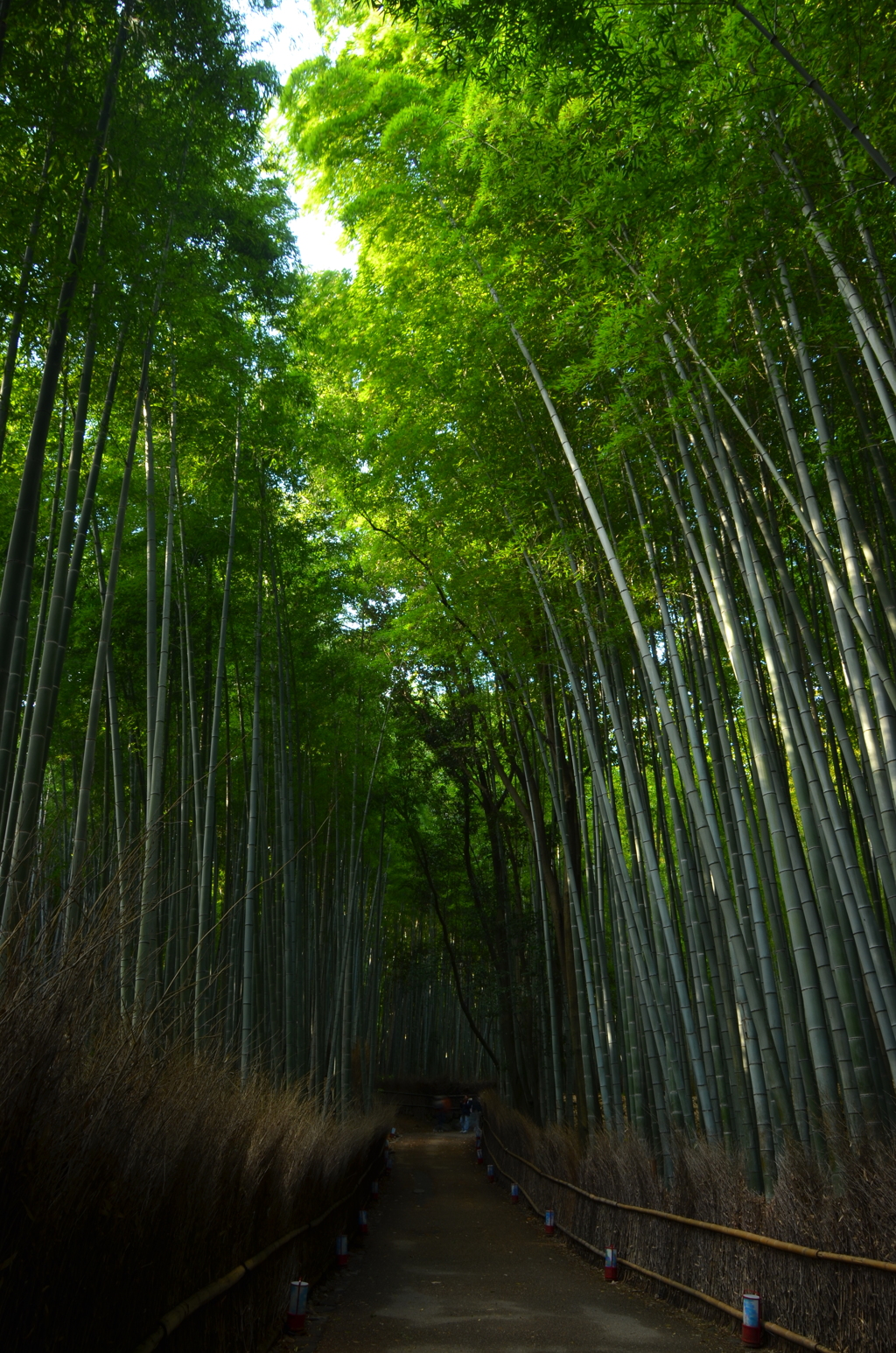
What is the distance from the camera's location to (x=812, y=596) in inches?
205

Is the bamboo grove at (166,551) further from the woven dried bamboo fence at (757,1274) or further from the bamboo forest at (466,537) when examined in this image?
the woven dried bamboo fence at (757,1274)

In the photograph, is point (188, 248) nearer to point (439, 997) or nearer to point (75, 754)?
point (75, 754)

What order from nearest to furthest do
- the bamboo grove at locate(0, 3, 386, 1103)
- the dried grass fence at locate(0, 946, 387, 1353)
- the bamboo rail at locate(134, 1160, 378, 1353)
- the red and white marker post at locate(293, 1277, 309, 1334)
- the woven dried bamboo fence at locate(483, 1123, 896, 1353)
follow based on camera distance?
the dried grass fence at locate(0, 946, 387, 1353)
the bamboo rail at locate(134, 1160, 378, 1353)
the woven dried bamboo fence at locate(483, 1123, 896, 1353)
the bamboo grove at locate(0, 3, 386, 1103)
the red and white marker post at locate(293, 1277, 309, 1334)

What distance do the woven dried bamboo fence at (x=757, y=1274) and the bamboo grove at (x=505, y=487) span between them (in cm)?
39

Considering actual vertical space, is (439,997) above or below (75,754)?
below

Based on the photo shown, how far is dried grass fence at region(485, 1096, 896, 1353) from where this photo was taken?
2670 millimetres

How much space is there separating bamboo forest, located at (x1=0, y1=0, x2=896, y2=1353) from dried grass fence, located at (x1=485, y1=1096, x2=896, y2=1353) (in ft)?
0.09

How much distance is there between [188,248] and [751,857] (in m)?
4.19

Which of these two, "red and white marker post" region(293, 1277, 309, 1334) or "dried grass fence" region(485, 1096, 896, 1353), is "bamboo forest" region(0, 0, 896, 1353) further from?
"red and white marker post" region(293, 1277, 309, 1334)

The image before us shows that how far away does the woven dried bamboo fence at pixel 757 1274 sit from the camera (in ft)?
8.68

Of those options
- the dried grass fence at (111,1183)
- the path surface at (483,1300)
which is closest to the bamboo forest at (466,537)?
the dried grass fence at (111,1183)

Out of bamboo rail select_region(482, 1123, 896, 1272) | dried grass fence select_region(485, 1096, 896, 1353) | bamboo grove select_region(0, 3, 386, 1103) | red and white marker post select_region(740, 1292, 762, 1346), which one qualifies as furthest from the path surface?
bamboo grove select_region(0, 3, 386, 1103)

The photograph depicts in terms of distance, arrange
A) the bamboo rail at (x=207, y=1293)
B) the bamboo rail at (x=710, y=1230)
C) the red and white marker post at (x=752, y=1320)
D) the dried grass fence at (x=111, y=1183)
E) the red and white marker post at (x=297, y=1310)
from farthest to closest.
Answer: the red and white marker post at (x=297, y=1310) → the red and white marker post at (x=752, y=1320) → the bamboo rail at (x=710, y=1230) → the bamboo rail at (x=207, y=1293) → the dried grass fence at (x=111, y=1183)

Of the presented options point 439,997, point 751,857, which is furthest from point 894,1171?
point 439,997
